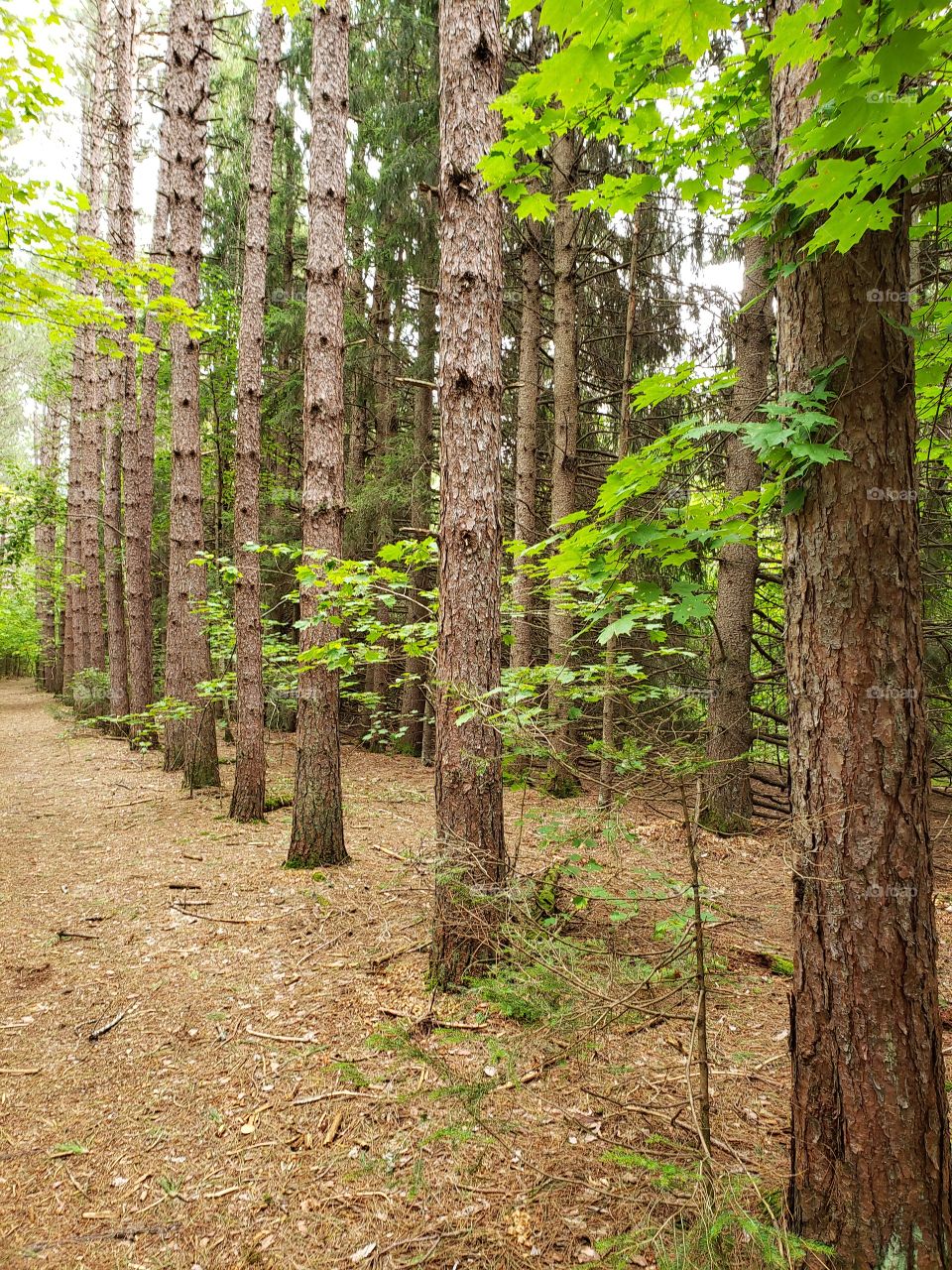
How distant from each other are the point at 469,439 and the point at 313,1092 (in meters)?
3.42

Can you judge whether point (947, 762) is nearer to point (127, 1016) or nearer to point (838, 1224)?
point (838, 1224)

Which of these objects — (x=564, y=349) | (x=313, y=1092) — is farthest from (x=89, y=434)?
(x=313, y=1092)

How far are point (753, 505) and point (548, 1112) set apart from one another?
2.75m

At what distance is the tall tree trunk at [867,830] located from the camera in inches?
76.2

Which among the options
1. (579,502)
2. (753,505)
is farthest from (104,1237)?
(579,502)

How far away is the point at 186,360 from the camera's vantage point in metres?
8.62

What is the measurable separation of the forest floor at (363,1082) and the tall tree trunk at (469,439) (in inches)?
15.0

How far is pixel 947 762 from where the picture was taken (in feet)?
23.3

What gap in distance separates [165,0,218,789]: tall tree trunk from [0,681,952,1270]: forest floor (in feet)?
13.0

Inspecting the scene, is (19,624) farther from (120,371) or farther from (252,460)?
(252,460)

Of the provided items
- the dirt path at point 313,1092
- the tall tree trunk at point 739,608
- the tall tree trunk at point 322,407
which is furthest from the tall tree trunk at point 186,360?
the tall tree trunk at point 739,608

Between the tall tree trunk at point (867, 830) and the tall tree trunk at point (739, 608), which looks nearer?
the tall tree trunk at point (867, 830)

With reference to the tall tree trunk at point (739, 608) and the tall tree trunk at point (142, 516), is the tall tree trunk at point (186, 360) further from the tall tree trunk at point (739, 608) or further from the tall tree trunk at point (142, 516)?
the tall tree trunk at point (739, 608)

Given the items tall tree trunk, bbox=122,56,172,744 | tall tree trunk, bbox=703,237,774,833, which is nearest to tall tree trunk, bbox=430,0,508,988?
tall tree trunk, bbox=703,237,774,833
